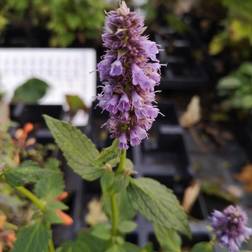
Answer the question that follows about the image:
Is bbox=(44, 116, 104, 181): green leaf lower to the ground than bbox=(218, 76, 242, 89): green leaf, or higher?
lower

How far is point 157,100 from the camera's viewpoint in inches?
42.2

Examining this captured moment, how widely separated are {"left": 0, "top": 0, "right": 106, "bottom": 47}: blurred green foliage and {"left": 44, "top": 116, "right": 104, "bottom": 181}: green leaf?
960 millimetres

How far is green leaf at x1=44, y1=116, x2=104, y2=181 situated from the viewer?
64cm

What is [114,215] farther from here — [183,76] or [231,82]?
[183,76]

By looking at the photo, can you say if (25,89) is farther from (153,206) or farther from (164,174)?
(153,206)

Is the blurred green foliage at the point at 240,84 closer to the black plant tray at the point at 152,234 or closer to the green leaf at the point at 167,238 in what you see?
the black plant tray at the point at 152,234

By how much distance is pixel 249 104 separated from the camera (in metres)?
1.43

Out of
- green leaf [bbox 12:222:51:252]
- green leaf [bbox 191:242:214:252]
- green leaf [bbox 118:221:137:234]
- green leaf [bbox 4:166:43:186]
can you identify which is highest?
green leaf [bbox 4:166:43:186]

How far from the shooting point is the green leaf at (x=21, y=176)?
623mm

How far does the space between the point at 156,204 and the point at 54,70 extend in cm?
93

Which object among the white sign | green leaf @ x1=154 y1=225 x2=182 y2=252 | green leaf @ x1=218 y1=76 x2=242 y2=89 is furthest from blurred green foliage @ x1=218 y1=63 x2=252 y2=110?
green leaf @ x1=154 y1=225 x2=182 y2=252

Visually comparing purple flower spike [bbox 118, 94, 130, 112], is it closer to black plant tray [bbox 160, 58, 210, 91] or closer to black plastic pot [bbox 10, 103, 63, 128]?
black plastic pot [bbox 10, 103, 63, 128]

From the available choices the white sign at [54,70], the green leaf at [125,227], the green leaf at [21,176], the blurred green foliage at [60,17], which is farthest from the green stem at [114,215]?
the blurred green foliage at [60,17]

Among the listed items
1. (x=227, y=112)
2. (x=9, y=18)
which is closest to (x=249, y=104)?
(x=227, y=112)
